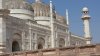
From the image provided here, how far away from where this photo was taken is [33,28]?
3466 cm

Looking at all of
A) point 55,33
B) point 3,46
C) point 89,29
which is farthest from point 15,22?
point 3,46

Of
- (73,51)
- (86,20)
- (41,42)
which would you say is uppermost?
(86,20)

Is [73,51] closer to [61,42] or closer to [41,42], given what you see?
[41,42]

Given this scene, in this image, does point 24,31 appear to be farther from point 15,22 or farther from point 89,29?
point 89,29

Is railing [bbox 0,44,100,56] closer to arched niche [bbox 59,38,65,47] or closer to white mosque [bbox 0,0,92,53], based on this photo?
white mosque [bbox 0,0,92,53]

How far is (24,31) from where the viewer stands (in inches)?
1300

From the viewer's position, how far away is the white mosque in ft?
103

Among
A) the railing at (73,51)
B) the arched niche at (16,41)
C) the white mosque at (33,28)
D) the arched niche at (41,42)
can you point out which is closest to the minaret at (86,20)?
the white mosque at (33,28)

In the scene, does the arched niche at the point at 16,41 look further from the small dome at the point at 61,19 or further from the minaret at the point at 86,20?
the small dome at the point at 61,19

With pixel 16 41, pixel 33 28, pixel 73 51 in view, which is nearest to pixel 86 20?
pixel 73 51

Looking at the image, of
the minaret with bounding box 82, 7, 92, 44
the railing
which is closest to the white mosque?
the minaret with bounding box 82, 7, 92, 44

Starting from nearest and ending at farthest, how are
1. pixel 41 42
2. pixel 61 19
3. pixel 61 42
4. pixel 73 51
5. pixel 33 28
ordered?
1. pixel 73 51
2. pixel 33 28
3. pixel 41 42
4. pixel 61 42
5. pixel 61 19

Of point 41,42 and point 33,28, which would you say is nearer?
point 33,28

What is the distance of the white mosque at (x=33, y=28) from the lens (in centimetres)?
3134
